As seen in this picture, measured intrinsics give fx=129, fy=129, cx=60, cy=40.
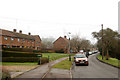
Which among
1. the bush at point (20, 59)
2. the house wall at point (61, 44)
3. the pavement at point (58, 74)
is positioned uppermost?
the house wall at point (61, 44)

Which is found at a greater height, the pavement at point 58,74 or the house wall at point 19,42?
the house wall at point 19,42

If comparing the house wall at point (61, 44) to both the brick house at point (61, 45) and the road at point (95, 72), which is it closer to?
the brick house at point (61, 45)

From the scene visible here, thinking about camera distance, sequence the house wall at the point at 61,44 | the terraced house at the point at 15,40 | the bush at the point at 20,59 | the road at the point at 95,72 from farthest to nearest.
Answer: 1. the house wall at the point at 61,44
2. the terraced house at the point at 15,40
3. the bush at the point at 20,59
4. the road at the point at 95,72

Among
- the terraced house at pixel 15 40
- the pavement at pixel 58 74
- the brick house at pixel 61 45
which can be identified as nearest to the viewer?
the pavement at pixel 58 74

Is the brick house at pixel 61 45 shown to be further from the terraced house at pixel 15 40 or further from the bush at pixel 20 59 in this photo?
the bush at pixel 20 59

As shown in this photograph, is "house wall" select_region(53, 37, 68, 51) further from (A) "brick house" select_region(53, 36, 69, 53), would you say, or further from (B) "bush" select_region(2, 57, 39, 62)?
(B) "bush" select_region(2, 57, 39, 62)

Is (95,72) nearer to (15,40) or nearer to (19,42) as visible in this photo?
(15,40)

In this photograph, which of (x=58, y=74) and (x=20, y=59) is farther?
(x=20, y=59)

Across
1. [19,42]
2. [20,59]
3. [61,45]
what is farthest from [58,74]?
[61,45]

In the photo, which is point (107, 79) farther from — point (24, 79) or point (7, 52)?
point (7, 52)

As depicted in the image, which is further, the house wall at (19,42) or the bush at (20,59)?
the house wall at (19,42)

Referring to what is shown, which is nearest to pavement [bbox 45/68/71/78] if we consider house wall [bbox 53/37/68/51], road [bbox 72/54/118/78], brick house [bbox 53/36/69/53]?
road [bbox 72/54/118/78]

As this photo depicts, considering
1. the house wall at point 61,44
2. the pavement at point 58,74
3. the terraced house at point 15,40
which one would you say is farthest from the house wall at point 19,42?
the pavement at point 58,74

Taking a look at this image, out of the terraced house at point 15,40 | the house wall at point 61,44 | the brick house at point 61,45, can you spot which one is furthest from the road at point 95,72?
the house wall at point 61,44
